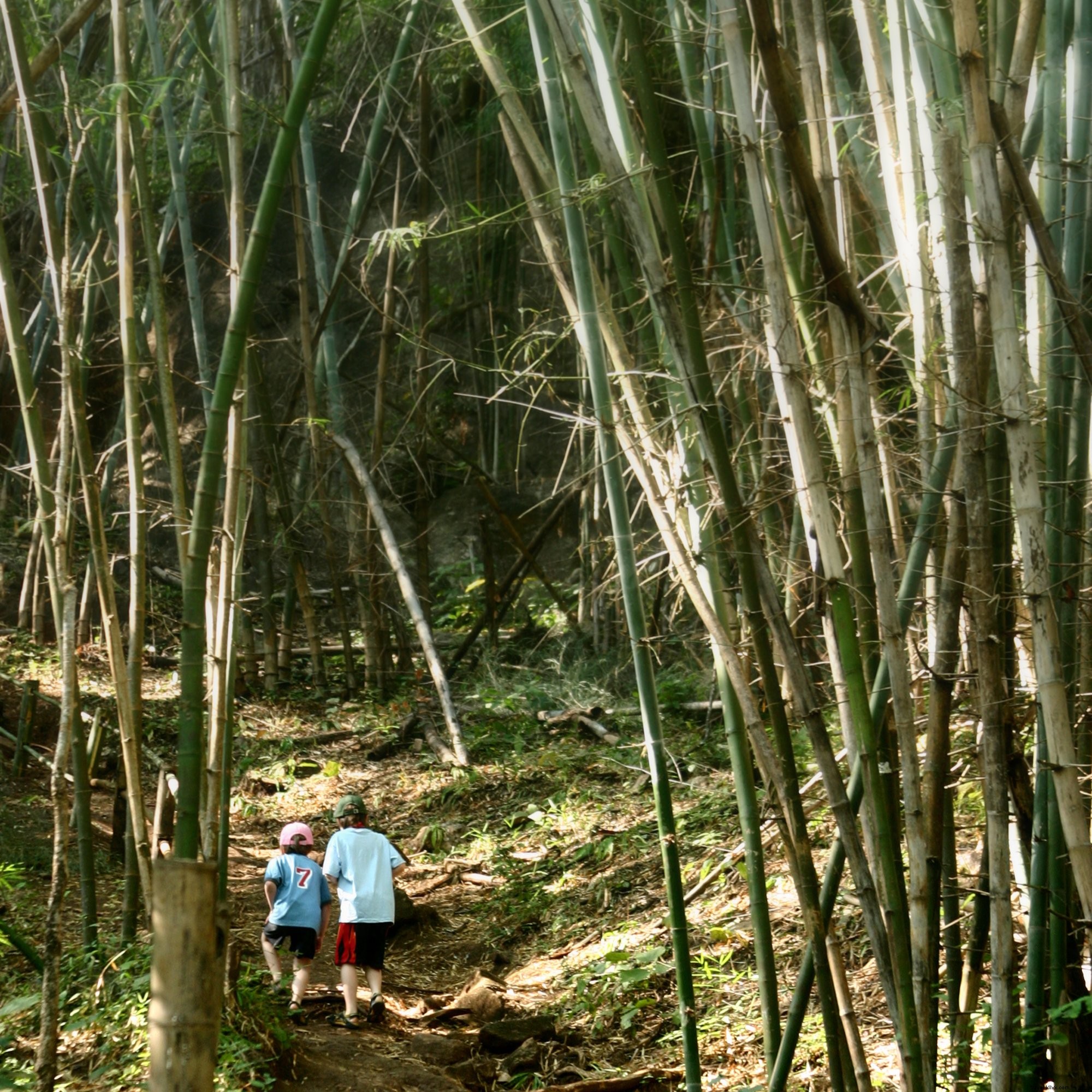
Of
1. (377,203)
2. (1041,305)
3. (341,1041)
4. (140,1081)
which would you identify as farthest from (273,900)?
(377,203)

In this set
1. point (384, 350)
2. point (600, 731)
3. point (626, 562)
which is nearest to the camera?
point (626, 562)

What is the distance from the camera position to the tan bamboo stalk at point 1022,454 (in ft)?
4.92

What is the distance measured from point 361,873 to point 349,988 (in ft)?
1.26

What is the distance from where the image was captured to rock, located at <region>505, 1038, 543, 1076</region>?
3.24 meters

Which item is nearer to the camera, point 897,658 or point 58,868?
point 897,658

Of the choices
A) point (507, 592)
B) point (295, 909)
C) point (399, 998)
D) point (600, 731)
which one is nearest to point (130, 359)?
point (295, 909)

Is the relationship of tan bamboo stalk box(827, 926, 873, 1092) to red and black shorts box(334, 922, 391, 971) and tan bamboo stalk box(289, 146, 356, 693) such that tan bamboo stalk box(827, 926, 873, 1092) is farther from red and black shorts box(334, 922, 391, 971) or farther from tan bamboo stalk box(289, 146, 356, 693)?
tan bamboo stalk box(289, 146, 356, 693)

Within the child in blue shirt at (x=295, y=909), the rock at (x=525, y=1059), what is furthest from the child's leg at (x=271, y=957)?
the rock at (x=525, y=1059)

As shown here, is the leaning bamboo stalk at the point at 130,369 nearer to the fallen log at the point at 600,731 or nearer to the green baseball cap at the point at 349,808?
the green baseball cap at the point at 349,808

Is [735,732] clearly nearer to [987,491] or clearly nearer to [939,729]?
[939,729]

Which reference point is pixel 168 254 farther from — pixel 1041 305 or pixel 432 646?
pixel 1041 305

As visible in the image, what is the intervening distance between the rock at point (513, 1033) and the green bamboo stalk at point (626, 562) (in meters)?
1.28

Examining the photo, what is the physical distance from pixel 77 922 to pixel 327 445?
16.1 ft

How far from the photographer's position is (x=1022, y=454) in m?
1.51
